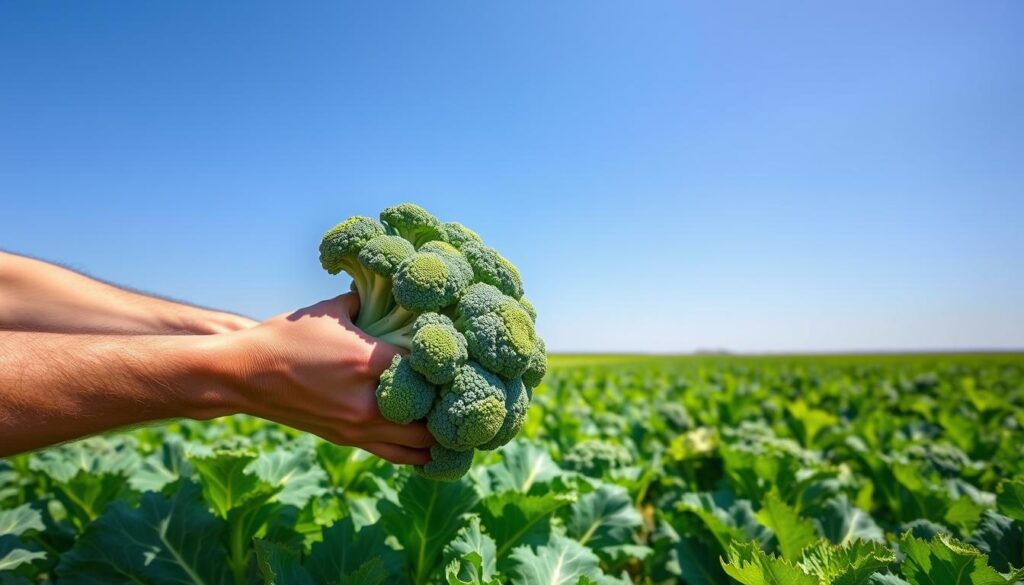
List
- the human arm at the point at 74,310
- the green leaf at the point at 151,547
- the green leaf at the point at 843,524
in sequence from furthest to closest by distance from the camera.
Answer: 1. the green leaf at the point at 843,524
2. the human arm at the point at 74,310
3. the green leaf at the point at 151,547

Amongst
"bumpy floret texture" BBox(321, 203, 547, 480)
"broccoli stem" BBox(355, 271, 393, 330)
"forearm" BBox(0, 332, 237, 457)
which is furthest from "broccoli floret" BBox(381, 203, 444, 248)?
"forearm" BBox(0, 332, 237, 457)

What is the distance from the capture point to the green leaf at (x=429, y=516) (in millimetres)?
2570

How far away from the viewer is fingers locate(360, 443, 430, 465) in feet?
6.71

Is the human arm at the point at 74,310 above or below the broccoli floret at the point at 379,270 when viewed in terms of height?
below

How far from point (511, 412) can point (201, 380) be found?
1033 millimetres

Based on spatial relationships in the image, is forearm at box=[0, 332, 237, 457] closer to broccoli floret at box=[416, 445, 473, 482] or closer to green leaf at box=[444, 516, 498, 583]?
broccoli floret at box=[416, 445, 473, 482]

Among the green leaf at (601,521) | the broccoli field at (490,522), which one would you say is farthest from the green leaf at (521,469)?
the green leaf at (601,521)

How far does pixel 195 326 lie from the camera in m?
2.74

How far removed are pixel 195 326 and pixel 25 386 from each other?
1046 millimetres

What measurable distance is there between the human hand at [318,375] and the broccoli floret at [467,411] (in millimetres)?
123

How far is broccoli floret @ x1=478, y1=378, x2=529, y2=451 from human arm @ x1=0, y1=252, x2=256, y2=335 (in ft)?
4.83

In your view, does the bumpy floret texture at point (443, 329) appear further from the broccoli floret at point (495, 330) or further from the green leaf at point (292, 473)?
the green leaf at point (292, 473)

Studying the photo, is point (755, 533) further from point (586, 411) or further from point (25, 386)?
point (586, 411)

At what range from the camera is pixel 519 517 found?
2637 millimetres
